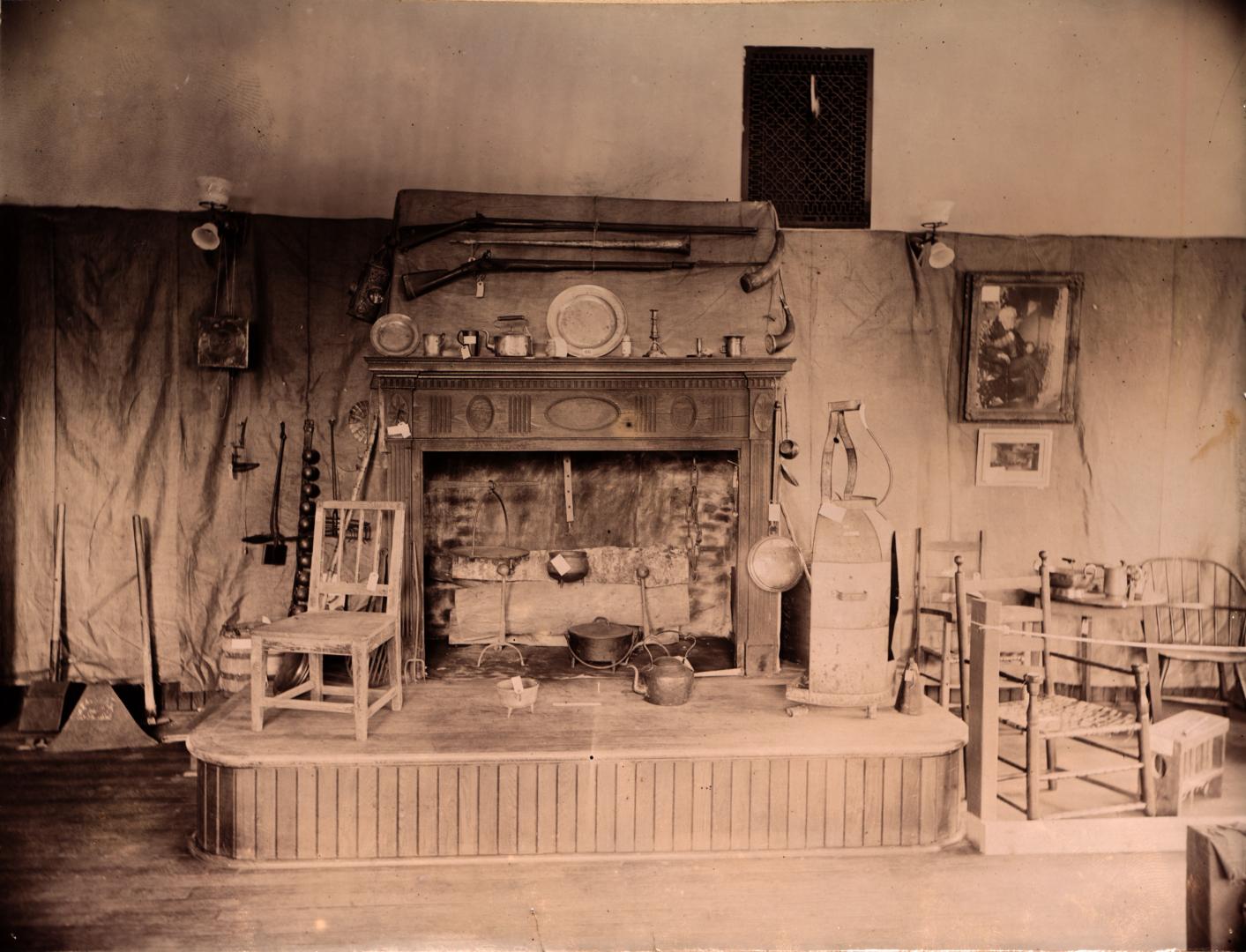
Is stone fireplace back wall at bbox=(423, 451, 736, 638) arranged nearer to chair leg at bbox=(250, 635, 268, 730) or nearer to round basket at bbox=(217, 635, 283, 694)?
round basket at bbox=(217, 635, 283, 694)

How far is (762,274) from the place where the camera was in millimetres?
4602

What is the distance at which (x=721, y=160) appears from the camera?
15.7 ft

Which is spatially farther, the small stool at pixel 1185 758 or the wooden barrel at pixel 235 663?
the wooden barrel at pixel 235 663

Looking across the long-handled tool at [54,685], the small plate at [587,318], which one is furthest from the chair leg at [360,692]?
the long-handled tool at [54,685]

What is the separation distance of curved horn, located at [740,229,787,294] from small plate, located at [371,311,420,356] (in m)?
1.81

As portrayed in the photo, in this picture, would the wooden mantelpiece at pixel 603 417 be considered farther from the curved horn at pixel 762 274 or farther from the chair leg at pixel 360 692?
the chair leg at pixel 360 692

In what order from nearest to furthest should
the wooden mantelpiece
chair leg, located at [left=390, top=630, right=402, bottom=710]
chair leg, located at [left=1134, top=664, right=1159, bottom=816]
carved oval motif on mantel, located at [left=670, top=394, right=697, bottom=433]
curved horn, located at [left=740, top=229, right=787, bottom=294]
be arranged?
chair leg, located at [left=1134, top=664, right=1159, bottom=816] < chair leg, located at [left=390, top=630, right=402, bottom=710] < the wooden mantelpiece < carved oval motif on mantel, located at [left=670, top=394, right=697, bottom=433] < curved horn, located at [left=740, top=229, right=787, bottom=294]

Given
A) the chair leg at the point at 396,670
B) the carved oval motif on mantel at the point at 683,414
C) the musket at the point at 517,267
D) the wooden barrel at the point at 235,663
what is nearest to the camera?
the chair leg at the point at 396,670

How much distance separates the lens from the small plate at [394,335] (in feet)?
14.0

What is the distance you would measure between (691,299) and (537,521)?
1.58 m

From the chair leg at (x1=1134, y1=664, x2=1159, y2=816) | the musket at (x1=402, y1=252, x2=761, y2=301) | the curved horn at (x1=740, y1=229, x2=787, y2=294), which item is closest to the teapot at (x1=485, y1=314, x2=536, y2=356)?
the musket at (x1=402, y1=252, x2=761, y2=301)

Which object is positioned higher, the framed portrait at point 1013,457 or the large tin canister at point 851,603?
the framed portrait at point 1013,457

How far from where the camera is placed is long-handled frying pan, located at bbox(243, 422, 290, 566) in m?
4.75

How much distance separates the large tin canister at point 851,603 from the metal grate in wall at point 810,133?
2.11m
